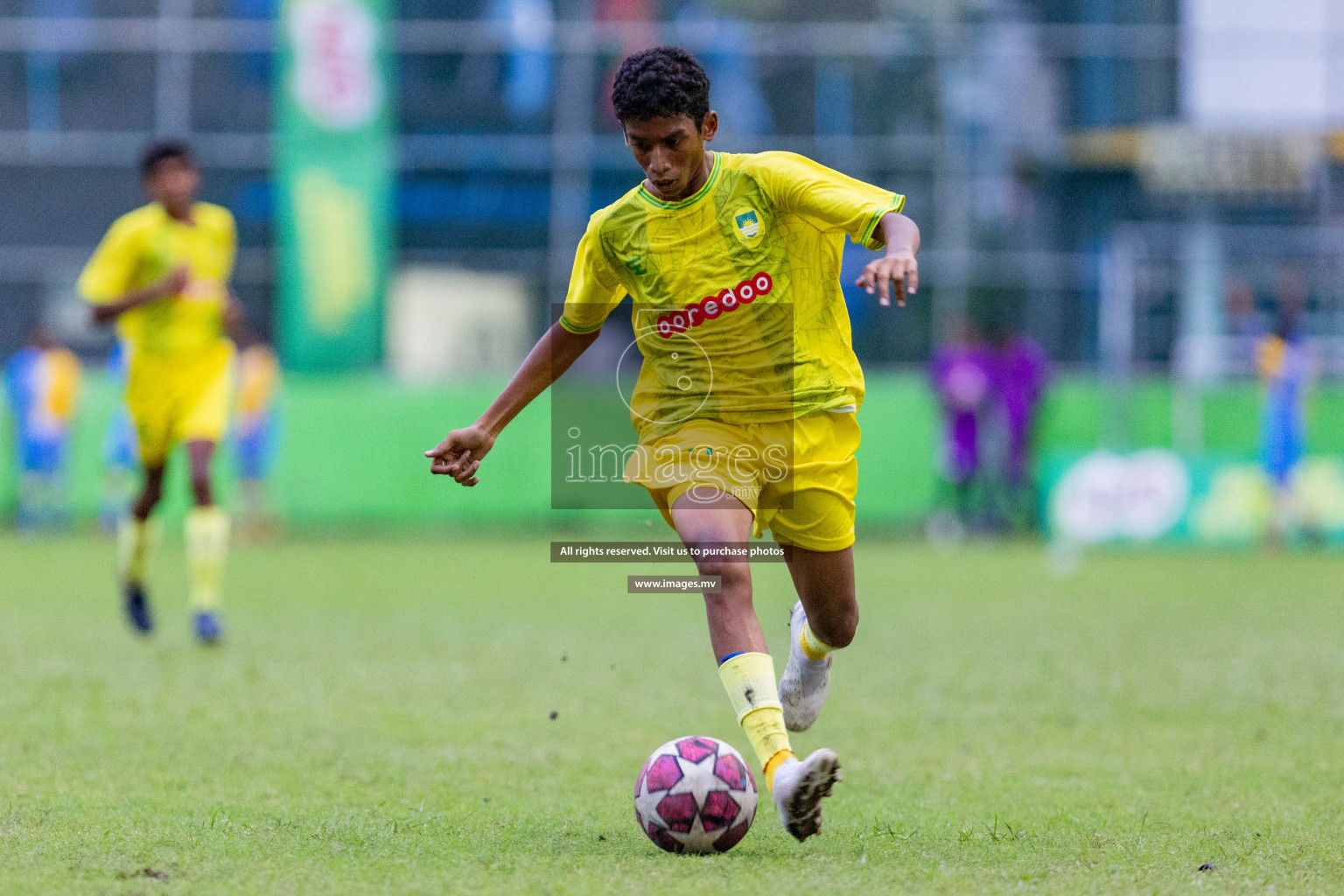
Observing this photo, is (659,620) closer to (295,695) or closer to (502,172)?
(295,695)

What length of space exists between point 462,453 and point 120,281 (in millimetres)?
5208

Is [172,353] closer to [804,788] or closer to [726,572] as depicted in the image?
[726,572]

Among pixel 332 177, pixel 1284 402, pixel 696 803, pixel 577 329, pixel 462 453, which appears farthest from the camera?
pixel 332 177

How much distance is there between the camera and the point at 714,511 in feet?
16.6

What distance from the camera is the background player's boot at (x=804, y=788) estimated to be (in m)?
4.41

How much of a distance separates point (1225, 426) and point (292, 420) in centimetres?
1053

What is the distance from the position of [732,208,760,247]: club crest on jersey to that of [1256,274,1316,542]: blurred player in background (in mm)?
13615

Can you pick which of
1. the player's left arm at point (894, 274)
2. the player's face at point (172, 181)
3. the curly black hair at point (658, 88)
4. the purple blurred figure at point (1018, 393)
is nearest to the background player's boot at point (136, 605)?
the player's face at point (172, 181)

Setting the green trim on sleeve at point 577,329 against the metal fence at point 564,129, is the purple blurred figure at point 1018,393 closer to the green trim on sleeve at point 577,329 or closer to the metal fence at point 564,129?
the metal fence at point 564,129

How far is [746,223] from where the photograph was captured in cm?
518

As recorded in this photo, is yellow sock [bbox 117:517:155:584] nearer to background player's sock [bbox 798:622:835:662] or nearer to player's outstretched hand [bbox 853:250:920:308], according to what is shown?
background player's sock [bbox 798:622:835:662]

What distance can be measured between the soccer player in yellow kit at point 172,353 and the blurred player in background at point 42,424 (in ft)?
33.7

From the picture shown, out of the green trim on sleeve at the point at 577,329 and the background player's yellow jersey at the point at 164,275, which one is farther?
the background player's yellow jersey at the point at 164,275

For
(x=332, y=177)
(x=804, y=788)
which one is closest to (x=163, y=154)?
(x=804, y=788)
